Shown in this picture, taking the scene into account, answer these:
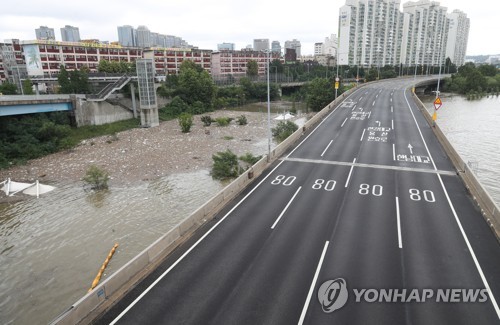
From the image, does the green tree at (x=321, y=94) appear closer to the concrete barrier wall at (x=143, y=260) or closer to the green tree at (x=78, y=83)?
the green tree at (x=78, y=83)

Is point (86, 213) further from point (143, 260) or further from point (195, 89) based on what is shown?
point (195, 89)

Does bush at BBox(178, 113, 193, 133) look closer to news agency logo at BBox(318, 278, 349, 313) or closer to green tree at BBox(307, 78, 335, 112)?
green tree at BBox(307, 78, 335, 112)

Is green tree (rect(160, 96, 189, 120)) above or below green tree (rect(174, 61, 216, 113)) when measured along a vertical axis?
below

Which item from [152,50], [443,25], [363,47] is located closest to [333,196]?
[152,50]

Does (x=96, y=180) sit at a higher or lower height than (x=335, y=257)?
lower

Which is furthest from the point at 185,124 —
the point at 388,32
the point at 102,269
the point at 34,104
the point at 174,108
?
the point at 388,32

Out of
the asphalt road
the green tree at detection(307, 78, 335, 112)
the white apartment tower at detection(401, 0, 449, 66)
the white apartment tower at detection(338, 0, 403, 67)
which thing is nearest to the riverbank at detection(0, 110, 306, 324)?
the asphalt road

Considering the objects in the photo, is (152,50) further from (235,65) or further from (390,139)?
(390,139)
